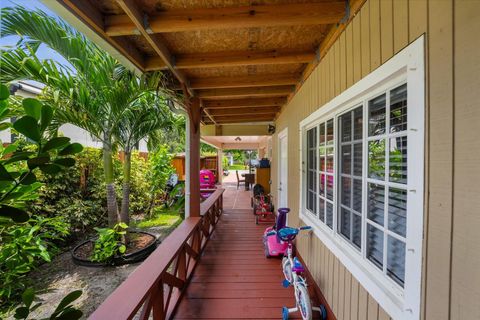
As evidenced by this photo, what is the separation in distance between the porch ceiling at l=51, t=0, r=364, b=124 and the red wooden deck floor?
2539mm

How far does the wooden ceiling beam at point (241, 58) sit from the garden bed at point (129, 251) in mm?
3295

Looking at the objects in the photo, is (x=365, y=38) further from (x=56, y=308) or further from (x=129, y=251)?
(x=129, y=251)

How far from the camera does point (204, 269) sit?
3.04m

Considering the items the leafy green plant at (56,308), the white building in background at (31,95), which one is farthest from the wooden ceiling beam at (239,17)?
the white building in background at (31,95)

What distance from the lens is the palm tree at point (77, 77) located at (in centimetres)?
255

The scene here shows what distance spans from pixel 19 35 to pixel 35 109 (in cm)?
298

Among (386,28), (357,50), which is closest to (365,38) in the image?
(357,50)

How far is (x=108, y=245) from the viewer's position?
145 inches

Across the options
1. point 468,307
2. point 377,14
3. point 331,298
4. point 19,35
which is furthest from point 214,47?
A: point 331,298

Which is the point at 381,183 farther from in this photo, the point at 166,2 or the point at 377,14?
the point at 166,2

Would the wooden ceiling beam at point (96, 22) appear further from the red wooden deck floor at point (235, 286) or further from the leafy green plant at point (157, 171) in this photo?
the leafy green plant at point (157, 171)

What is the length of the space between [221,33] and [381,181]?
1754 mm

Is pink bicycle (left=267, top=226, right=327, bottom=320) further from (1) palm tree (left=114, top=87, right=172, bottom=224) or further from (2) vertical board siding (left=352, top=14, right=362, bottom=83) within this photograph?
(1) palm tree (left=114, top=87, right=172, bottom=224)

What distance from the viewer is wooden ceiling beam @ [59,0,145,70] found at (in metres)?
1.41
